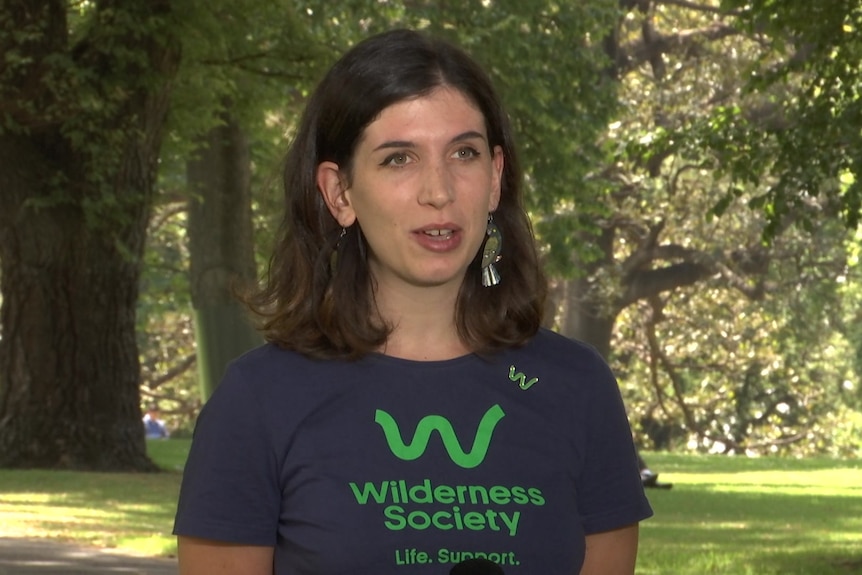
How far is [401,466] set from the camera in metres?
2.74

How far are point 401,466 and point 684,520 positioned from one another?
1419 cm

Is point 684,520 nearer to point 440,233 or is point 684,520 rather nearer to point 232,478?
point 440,233

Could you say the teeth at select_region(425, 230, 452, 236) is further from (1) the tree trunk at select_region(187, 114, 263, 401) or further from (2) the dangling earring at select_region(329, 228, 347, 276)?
(1) the tree trunk at select_region(187, 114, 263, 401)

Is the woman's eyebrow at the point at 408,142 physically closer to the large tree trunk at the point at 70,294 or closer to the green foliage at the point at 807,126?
the green foliage at the point at 807,126

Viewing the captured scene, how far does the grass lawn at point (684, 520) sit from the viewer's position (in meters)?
12.2

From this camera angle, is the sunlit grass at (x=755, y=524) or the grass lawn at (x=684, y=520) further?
the grass lawn at (x=684, y=520)

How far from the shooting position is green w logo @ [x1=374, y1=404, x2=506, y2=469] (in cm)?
276

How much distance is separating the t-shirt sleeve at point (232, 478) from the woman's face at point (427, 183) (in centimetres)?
36

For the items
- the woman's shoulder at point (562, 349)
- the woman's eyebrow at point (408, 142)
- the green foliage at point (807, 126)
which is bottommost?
the woman's shoulder at point (562, 349)

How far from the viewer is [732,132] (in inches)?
504

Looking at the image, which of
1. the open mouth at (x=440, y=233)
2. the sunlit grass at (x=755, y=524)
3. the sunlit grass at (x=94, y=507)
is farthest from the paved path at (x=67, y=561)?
the open mouth at (x=440, y=233)

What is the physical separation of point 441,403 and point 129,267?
17.8 metres

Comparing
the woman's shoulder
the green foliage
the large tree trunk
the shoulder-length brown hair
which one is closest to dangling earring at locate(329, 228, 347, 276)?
the shoulder-length brown hair

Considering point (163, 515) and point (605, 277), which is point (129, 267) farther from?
point (605, 277)
